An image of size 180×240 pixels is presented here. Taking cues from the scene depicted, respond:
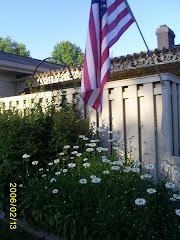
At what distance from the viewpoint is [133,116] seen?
3.25 m

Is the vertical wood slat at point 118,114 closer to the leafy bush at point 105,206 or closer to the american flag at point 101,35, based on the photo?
the american flag at point 101,35

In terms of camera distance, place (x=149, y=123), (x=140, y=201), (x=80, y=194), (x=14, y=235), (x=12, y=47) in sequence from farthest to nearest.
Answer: (x=12, y=47) < (x=149, y=123) < (x=14, y=235) < (x=80, y=194) < (x=140, y=201)

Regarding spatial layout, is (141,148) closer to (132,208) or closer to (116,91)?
(116,91)

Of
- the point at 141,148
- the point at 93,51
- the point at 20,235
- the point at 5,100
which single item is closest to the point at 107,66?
the point at 93,51

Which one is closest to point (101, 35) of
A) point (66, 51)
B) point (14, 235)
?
point (14, 235)

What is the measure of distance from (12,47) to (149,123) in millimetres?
50816

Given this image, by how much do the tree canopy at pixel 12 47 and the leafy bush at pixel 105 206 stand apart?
157 feet

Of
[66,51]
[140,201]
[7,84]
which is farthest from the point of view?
[66,51]

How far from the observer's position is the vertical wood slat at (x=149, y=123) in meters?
3.02

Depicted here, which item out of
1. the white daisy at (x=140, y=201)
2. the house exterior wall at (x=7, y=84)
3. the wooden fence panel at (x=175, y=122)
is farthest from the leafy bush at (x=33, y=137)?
the house exterior wall at (x=7, y=84)

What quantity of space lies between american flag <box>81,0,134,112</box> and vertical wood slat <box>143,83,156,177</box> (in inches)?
23.2

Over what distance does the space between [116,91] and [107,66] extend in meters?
0.59

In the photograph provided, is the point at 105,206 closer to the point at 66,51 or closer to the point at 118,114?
the point at 118,114

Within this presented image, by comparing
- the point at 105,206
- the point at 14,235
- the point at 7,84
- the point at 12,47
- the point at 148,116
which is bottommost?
the point at 14,235
